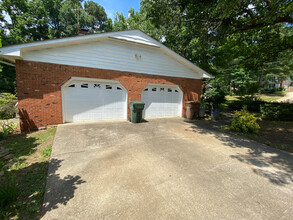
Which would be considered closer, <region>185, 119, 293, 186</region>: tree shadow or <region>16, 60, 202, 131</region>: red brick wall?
<region>185, 119, 293, 186</region>: tree shadow

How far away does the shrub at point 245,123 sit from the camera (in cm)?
584

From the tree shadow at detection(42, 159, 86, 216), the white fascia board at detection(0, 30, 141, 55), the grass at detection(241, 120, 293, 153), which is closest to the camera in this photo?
the tree shadow at detection(42, 159, 86, 216)

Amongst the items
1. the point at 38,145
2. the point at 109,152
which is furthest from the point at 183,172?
the point at 38,145

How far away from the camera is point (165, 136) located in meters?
5.33

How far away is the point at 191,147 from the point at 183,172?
63.0 inches

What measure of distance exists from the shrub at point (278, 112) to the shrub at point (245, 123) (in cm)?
493

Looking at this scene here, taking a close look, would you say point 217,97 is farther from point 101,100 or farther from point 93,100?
point 93,100

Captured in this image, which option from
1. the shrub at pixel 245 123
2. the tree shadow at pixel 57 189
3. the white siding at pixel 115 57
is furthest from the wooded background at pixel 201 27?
the tree shadow at pixel 57 189

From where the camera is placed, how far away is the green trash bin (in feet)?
22.6

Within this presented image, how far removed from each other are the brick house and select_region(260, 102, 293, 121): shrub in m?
6.59

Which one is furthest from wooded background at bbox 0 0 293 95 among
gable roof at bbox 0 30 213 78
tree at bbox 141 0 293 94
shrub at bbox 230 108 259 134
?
shrub at bbox 230 108 259 134

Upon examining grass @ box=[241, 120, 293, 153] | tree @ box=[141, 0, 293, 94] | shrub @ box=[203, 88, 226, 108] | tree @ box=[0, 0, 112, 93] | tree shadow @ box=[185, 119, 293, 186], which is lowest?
tree shadow @ box=[185, 119, 293, 186]

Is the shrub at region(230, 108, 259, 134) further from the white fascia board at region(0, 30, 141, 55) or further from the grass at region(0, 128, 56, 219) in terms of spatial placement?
the white fascia board at region(0, 30, 141, 55)

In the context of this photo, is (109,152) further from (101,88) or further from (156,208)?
(101,88)
